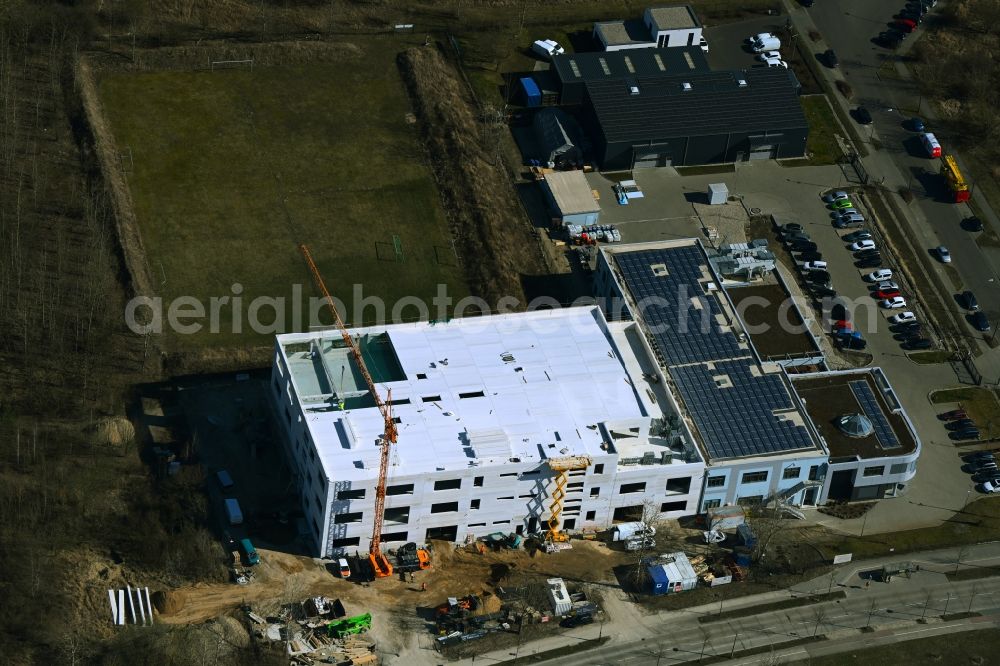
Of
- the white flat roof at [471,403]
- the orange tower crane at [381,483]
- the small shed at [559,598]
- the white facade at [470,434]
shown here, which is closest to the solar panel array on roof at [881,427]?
the white facade at [470,434]

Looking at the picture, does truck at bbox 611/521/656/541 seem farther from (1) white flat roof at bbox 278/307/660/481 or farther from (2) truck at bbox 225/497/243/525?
(2) truck at bbox 225/497/243/525

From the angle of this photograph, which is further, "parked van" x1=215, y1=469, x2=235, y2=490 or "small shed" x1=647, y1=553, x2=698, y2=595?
"parked van" x1=215, y1=469, x2=235, y2=490

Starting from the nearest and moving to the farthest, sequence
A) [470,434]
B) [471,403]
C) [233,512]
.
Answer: [470,434] < [233,512] < [471,403]

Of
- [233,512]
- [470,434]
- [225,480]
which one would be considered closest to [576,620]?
[470,434]

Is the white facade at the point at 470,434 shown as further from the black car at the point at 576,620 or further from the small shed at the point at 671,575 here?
the black car at the point at 576,620

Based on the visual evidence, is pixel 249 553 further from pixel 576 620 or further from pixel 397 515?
pixel 576 620

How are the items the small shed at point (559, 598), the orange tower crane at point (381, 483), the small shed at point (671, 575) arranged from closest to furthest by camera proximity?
the orange tower crane at point (381, 483) → the small shed at point (559, 598) → the small shed at point (671, 575)

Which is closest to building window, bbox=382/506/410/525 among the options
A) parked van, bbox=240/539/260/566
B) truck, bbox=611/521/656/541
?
parked van, bbox=240/539/260/566
